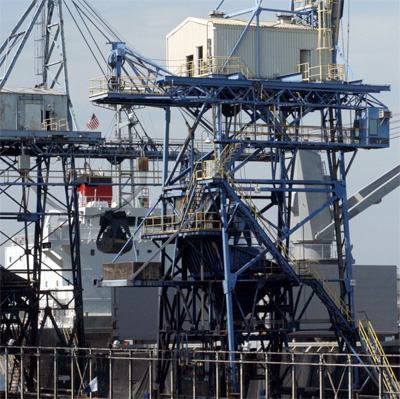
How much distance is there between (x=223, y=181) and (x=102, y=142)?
12.8 meters

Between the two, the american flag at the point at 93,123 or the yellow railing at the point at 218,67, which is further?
the american flag at the point at 93,123

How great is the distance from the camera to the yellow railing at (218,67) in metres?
46.8

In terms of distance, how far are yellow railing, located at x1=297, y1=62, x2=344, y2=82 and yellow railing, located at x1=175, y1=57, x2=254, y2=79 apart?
8.10 feet

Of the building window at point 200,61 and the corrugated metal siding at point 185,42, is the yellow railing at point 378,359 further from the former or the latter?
the corrugated metal siding at point 185,42

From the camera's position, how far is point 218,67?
154 feet

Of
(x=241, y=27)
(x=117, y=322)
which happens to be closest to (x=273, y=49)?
(x=241, y=27)

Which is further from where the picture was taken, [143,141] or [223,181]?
[143,141]

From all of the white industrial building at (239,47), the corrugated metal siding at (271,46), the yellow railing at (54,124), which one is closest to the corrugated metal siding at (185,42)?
the white industrial building at (239,47)

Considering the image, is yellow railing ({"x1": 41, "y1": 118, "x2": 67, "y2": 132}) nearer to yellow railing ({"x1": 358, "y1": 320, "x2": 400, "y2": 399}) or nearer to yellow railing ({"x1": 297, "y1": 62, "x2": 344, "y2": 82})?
yellow railing ({"x1": 297, "y1": 62, "x2": 344, "y2": 82})

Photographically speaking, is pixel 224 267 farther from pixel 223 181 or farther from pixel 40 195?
pixel 40 195

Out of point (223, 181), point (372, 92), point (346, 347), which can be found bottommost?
point (346, 347)

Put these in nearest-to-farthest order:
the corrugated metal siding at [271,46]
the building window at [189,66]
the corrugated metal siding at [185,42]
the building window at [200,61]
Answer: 1. the building window at [200,61]
2. the corrugated metal siding at [271,46]
3. the corrugated metal siding at [185,42]
4. the building window at [189,66]

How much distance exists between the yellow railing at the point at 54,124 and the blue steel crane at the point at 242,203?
10078 mm

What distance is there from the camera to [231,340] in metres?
44.3
